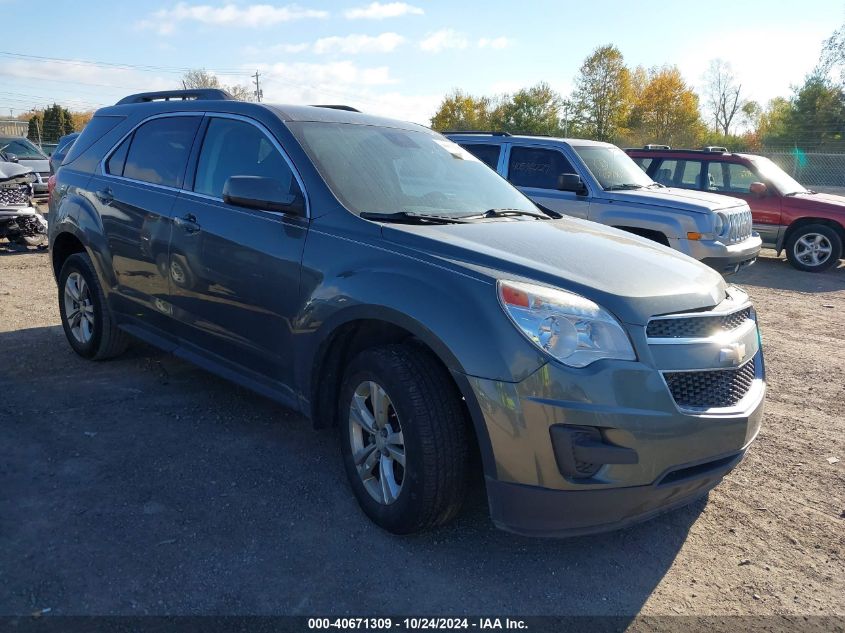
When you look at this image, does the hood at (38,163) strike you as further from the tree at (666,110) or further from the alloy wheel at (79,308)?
the tree at (666,110)

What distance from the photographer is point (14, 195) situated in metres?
10.6

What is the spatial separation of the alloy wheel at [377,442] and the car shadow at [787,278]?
830cm

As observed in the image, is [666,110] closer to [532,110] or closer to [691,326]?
[532,110]

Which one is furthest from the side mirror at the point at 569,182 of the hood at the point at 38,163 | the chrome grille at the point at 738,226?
the hood at the point at 38,163

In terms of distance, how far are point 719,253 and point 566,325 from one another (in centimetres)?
671

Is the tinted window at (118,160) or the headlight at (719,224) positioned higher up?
the tinted window at (118,160)

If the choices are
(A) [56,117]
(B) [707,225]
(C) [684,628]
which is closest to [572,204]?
(B) [707,225]

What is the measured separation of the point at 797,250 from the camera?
11.7 meters

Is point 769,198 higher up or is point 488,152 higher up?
point 488,152

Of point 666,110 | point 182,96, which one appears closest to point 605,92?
point 666,110

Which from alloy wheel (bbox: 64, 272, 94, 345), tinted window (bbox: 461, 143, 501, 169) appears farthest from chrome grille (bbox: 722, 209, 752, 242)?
alloy wheel (bbox: 64, 272, 94, 345)

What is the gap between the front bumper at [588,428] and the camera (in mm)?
2561

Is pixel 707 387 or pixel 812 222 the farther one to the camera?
pixel 812 222

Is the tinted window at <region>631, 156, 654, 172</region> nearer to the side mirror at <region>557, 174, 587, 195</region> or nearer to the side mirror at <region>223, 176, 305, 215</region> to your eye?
the side mirror at <region>557, 174, 587, 195</region>
